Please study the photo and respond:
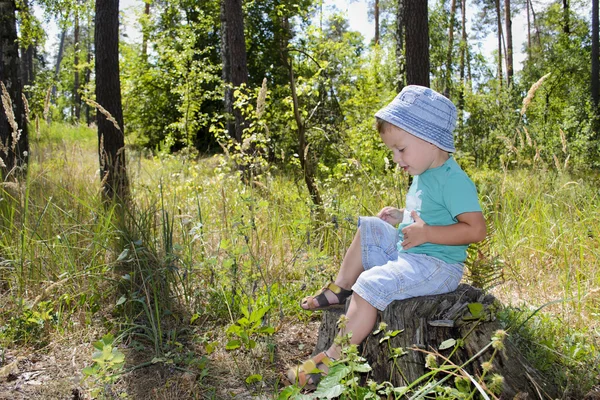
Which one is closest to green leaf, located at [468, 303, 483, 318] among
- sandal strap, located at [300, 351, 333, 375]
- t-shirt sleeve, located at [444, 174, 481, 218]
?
t-shirt sleeve, located at [444, 174, 481, 218]

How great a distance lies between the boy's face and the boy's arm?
0.28 metres

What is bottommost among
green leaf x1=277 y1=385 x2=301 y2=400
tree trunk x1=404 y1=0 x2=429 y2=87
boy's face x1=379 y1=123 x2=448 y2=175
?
green leaf x1=277 y1=385 x2=301 y2=400

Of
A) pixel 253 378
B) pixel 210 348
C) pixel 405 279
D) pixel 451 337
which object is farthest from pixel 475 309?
pixel 210 348

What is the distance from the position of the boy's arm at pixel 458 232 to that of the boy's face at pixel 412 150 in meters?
0.28

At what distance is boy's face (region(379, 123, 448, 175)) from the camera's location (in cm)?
232

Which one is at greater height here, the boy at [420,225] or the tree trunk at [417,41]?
the tree trunk at [417,41]

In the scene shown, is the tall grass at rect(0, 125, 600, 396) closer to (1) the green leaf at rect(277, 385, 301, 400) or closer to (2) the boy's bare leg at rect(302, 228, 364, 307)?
(2) the boy's bare leg at rect(302, 228, 364, 307)

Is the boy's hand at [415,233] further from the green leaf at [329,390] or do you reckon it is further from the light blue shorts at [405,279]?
the green leaf at [329,390]

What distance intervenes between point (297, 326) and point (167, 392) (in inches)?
37.7

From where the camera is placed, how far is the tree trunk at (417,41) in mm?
5387

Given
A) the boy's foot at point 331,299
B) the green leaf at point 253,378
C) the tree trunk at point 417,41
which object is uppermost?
the tree trunk at point 417,41

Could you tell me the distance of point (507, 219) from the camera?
13.0 feet

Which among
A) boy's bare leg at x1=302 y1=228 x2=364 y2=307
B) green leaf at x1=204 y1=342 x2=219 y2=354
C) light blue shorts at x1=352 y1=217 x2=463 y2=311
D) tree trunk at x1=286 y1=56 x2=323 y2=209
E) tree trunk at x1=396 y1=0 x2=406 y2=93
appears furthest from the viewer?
tree trunk at x1=396 y1=0 x2=406 y2=93

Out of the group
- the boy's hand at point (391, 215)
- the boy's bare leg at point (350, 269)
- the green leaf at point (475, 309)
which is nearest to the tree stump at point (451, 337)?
the green leaf at point (475, 309)
